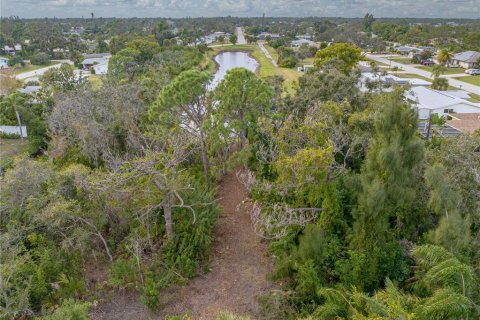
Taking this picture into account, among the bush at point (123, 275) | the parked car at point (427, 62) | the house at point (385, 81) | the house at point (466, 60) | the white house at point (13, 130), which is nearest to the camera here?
the bush at point (123, 275)

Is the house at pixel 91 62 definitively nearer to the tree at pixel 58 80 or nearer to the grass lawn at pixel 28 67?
the grass lawn at pixel 28 67

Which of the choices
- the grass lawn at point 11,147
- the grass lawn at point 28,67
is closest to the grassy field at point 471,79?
the grass lawn at point 11,147

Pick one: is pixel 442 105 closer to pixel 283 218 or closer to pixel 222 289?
pixel 283 218

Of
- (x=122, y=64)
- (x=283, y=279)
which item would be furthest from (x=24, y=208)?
(x=122, y=64)

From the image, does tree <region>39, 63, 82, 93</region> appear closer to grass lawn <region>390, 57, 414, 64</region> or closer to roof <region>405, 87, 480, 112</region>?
roof <region>405, 87, 480, 112</region>

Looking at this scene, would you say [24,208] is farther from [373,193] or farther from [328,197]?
[373,193]
